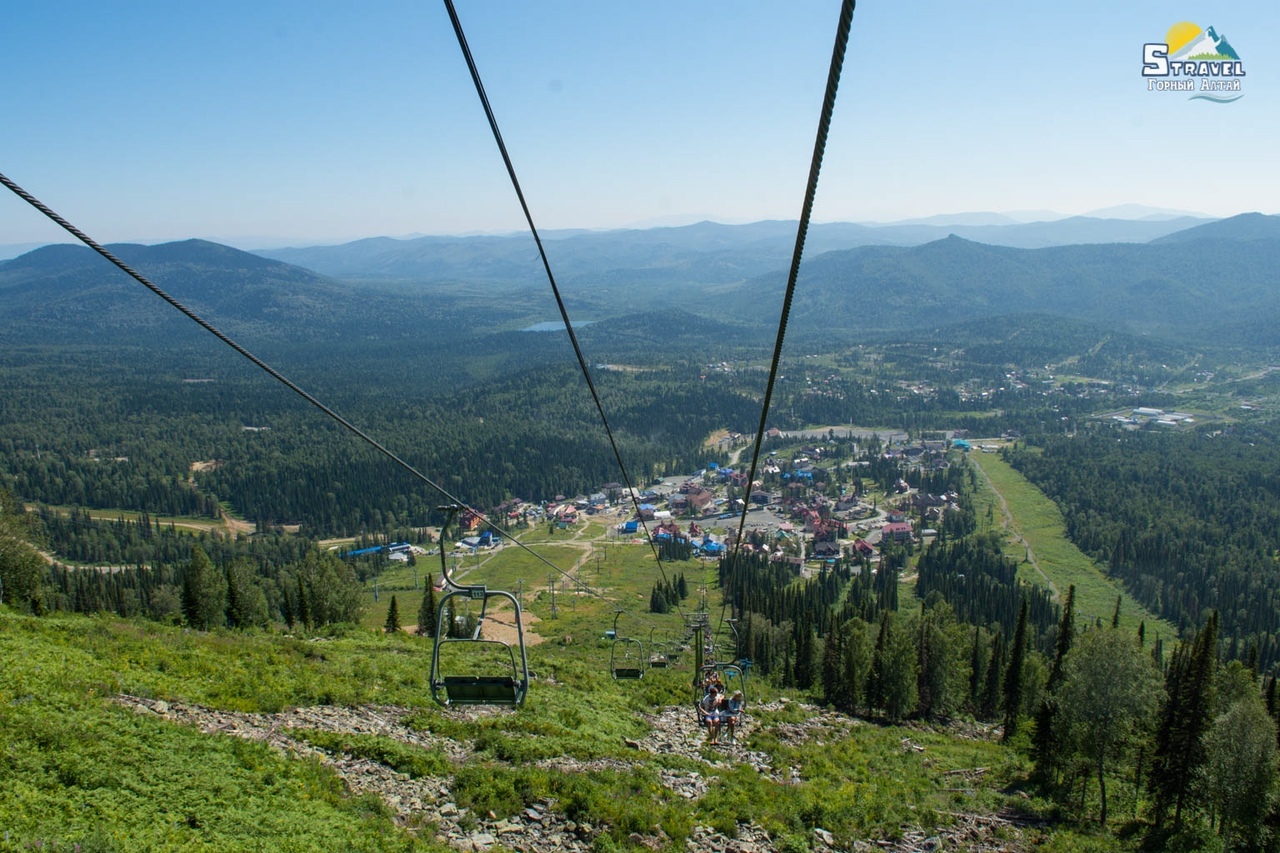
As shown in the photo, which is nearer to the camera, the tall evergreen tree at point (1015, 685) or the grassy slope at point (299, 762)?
the grassy slope at point (299, 762)

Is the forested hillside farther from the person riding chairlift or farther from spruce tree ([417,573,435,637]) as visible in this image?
spruce tree ([417,573,435,637])

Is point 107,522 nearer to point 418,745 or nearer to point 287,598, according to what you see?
point 287,598

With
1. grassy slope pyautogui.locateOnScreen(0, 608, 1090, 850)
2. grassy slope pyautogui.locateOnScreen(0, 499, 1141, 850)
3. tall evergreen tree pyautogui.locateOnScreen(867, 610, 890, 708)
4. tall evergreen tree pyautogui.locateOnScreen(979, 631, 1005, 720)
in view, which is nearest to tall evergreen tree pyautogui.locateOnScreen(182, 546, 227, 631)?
grassy slope pyautogui.locateOnScreen(0, 499, 1141, 850)

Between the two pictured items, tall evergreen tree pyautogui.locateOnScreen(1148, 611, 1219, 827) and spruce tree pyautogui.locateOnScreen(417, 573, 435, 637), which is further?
spruce tree pyautogui.locateOnScreen(417, 573, 435, 637)

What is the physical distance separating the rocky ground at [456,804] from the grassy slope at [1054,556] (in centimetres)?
4192

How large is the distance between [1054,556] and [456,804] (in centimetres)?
6845

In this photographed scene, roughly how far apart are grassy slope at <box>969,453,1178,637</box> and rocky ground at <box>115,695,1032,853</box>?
41916 mm

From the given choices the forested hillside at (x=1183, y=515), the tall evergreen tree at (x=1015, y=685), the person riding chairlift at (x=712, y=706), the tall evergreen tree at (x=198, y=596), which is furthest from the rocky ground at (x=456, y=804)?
the forested hillside at (x=1183, y=515)

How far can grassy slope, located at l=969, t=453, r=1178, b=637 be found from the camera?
52.8 m

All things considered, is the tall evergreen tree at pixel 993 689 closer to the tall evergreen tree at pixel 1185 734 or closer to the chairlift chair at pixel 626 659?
the tall evergreen tree at pixel 1185 734

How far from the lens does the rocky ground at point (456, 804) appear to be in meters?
10.9

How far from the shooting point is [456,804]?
37.6 feet

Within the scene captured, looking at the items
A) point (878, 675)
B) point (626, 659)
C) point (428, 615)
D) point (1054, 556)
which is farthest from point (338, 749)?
point (1054, 556)

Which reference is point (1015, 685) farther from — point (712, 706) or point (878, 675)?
point (712, 706)
